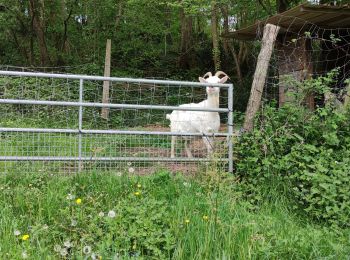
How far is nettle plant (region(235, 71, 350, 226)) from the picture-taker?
4.69 m

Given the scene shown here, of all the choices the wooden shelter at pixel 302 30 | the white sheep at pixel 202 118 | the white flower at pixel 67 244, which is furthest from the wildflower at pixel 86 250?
the wooden shelter at pixel 302 30

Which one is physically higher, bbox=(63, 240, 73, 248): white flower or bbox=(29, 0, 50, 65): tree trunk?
bbox=(29, 0, 50, 65): tree trunk

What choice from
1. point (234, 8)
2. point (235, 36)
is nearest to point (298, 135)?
point (235, 36)

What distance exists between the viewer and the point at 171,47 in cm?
2417

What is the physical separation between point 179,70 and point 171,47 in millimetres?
3180

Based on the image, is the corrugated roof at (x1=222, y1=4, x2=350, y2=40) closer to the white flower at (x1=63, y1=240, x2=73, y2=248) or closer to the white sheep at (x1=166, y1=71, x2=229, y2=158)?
the white sheep at (x1=166, y1=71, x2=229, y2=158)

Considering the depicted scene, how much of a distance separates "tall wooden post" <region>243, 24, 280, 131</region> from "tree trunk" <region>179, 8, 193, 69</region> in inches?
627

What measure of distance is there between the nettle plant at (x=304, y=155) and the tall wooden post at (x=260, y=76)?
6.1 inches

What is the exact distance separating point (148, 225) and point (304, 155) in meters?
2.43

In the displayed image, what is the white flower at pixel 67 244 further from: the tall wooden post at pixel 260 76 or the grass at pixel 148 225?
the tall wooden post at pixel 260 76

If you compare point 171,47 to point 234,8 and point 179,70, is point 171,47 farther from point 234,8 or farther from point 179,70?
point 234,8

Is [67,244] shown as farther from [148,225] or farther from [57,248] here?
[148,225]

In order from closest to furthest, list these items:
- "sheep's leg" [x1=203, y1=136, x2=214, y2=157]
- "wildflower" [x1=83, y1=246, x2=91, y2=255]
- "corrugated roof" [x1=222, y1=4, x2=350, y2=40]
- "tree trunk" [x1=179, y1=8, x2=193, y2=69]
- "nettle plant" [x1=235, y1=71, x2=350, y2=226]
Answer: "wildflower" [x1=83, y1=246, x2=91, y2=255], "nettle plant" [x1=235, y1=71, x2=350, y2=226], "sheep's leg" [x1=203, y1=136, x2=214, y2=157], "corrugated roof" [x1=222, y1=4, x2=350, y2=40], "tree trunk" [x1=179, y1=8, x2=193, y2=69]

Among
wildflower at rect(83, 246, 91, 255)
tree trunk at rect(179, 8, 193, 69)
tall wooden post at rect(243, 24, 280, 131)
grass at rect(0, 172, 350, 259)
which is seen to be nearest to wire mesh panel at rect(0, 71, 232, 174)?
tall wooden post at rect(243, 24, 280, 131)
